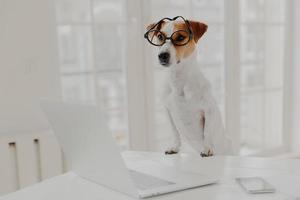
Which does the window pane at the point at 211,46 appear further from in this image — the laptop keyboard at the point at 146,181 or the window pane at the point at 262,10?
the laptop keyboard at the point at 146,181

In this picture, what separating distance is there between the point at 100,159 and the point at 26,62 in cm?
116

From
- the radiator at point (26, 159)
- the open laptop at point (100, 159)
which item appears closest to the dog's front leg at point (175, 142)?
the open laptop at point (100, 159)

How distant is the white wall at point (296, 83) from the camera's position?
3088 millimetres

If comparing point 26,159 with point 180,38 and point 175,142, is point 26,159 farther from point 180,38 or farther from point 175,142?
point 180,38

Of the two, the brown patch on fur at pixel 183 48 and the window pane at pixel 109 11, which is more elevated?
the window pane at pixel 109 11

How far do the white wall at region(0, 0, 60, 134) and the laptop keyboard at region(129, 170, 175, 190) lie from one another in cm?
109

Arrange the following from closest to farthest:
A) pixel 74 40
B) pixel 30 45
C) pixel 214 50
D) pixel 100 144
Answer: pixel 100 144 < pixel 30 45 < pixel 74 40 < pixel 214 50

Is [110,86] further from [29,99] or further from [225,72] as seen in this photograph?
[225,72]

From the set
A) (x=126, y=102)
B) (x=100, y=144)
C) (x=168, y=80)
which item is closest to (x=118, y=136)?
(x=126, y=102)

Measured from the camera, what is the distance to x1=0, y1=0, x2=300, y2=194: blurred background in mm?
2000

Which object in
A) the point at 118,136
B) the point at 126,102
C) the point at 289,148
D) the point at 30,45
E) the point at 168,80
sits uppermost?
the point at 30,45

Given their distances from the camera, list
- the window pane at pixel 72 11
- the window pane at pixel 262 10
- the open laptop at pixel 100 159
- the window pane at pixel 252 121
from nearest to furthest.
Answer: the open laptop at pixel 100 159 < the window pane at pixel 72 11 < the window pane at pixel 262 10 < the window pane at pixel 252 121

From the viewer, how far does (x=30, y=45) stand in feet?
6.67

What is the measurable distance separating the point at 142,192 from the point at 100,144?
0.52 ft
